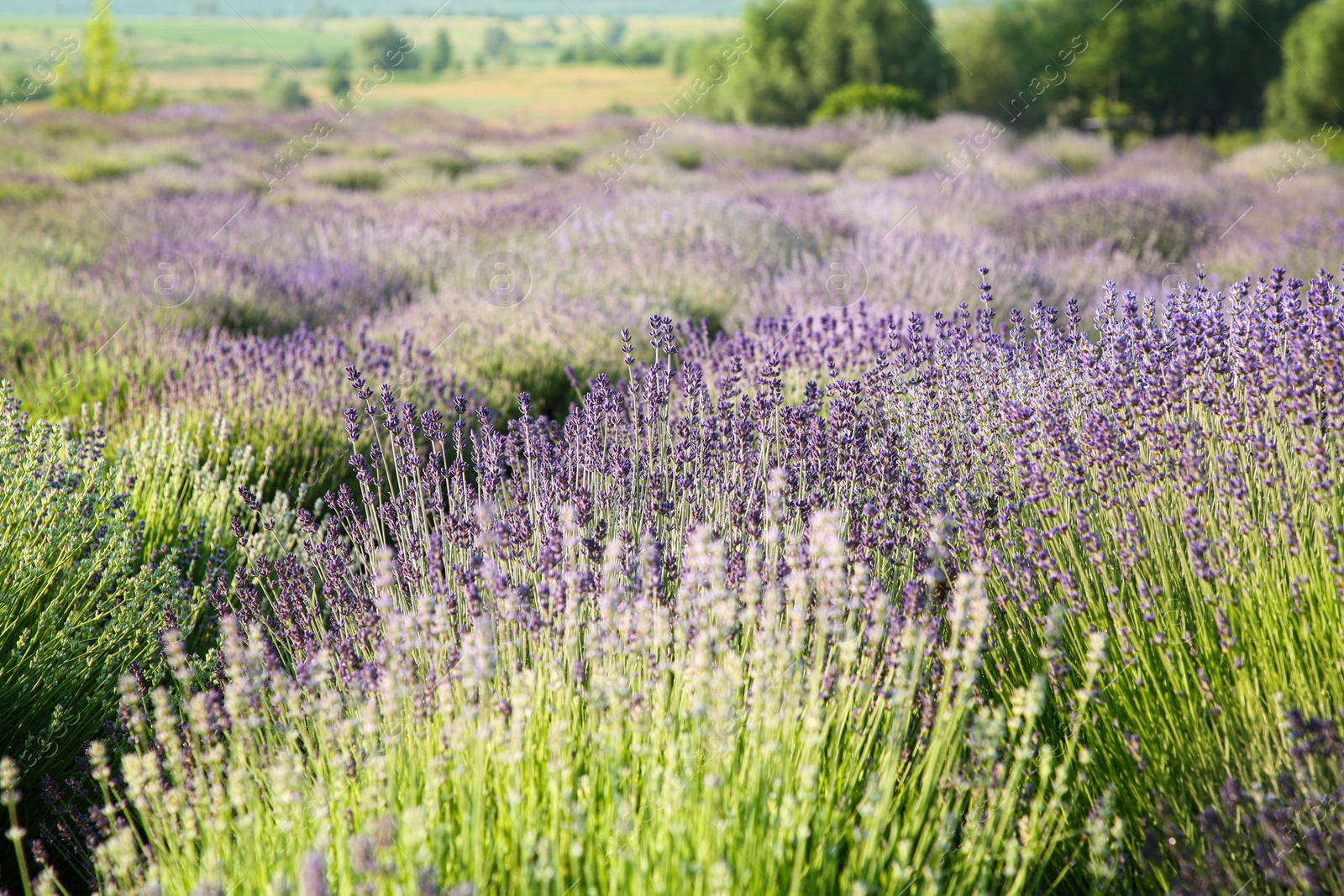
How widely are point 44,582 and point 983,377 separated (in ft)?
8.54

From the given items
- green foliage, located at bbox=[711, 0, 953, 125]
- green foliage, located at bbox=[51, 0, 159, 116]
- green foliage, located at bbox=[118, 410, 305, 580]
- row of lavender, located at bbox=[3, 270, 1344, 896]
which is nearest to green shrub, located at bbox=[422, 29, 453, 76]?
Answer: green foliage, located at bbox=[51, 0, 159, 116]

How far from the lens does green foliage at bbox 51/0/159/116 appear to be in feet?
72.5

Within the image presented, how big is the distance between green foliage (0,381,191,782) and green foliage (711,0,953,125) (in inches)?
841

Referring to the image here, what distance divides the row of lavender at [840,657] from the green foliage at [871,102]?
17459 millimetres

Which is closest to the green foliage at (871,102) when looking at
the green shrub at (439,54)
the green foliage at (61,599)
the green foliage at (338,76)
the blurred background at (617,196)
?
the blurred background at (617,196)

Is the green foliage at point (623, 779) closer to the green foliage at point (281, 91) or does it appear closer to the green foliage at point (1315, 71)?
the green foliage at point (1315, 71)

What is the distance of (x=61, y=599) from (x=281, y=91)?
3191 cm

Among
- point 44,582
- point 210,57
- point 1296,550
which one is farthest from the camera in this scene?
point 210,57

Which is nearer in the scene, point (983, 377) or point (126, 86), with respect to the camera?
point (983, 377)

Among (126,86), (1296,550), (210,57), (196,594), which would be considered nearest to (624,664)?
(1296,550)

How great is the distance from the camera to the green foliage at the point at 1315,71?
2380 cm

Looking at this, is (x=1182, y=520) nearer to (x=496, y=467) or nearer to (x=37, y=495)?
(x=496, y=467)

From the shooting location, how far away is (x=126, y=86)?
23.2m

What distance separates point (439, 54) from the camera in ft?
115
